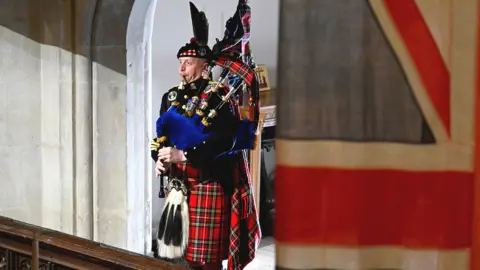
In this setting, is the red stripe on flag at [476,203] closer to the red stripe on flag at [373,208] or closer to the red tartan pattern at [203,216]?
the red stripe on flag at [373,208]

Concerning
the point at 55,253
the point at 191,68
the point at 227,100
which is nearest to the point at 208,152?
the point at 227,100

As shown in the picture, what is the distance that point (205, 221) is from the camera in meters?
2.63

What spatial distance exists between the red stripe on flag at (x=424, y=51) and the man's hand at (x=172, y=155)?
5.73 ft

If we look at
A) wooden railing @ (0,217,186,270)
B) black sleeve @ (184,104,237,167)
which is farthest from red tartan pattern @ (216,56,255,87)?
wooden railing @ (0,217,186,270)

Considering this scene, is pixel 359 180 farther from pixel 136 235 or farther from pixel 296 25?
pixel 136 235

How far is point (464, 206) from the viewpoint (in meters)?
0.86

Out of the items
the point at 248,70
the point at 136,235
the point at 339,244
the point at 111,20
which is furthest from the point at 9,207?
the point at 339,244

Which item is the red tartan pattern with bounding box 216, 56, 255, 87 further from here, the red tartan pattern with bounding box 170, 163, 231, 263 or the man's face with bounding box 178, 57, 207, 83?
the red tartan pattern with bounding box 170, 163, 231, 263

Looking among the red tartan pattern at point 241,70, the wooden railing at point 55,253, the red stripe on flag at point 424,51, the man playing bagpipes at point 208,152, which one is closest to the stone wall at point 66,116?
the man playing bagpipes at point 208,152

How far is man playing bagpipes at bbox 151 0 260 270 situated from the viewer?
2.55m

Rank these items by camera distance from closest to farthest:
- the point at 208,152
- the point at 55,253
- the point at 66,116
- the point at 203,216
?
the point at 55,253 → the point at 208,152 → the point at 203,216 → the point at 66,116

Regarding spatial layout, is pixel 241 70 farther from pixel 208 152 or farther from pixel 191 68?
pixel 208 152

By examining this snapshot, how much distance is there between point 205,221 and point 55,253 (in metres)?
1.13

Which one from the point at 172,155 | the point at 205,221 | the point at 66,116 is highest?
the point at 66,116
